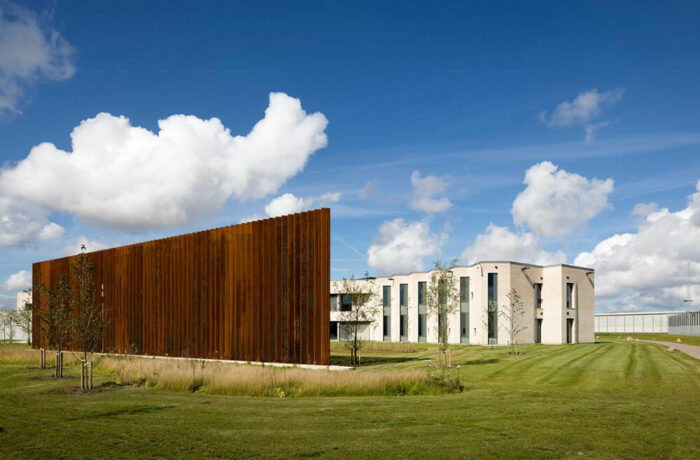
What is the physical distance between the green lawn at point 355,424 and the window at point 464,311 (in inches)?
1383

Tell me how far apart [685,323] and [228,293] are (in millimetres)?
72229

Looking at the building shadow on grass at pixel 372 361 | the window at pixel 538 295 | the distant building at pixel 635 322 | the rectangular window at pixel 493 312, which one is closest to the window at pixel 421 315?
the rectangular window at pixel 493 312

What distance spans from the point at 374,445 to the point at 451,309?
69.4ft

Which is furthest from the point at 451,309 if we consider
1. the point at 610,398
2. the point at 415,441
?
the point at 415,441

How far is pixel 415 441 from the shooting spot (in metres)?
10.2

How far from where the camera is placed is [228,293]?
1313 inches

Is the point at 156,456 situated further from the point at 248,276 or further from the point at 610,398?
the point at 248,276

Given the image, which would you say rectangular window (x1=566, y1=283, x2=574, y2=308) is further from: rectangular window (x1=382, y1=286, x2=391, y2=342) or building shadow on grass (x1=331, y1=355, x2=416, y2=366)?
building shadow on grass (x1=331, y1=355, x2=416, y2=366)

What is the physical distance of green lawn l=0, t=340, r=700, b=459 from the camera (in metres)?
9.71

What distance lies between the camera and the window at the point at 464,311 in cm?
5378

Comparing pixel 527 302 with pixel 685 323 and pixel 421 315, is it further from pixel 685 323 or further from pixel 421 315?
pixel 685 323

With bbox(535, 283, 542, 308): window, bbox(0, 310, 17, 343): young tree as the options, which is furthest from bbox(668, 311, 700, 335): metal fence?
bbox(0, 310, 17, 343): young tree

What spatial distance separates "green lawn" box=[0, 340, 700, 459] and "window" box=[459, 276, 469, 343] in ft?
115

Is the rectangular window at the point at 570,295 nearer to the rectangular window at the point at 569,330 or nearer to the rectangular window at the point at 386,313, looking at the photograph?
the rectangular window at the point at 569,330
